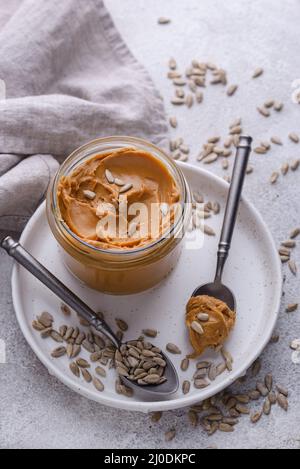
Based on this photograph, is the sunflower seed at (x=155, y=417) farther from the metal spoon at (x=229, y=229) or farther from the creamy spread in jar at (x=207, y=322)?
the metal spoon at (x=229, y=229)

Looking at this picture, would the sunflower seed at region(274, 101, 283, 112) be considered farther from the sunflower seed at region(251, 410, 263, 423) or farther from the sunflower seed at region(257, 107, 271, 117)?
the sunflower seed at region(251, 410, 263, 423)

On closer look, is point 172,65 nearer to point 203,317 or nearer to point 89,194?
point 89,194

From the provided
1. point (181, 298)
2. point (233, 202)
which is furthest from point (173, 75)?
point (181, 298)

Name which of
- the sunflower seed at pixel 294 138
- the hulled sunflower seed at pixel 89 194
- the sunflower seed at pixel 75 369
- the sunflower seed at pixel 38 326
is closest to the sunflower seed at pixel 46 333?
the sunflower seed at pixel 38 326

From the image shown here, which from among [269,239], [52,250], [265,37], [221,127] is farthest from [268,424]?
[265,37]

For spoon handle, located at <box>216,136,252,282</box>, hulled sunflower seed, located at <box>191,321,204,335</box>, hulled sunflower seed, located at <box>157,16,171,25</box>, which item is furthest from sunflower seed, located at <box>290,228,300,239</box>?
hulled sunflower seed, located at <box>157,16,171,25</box>

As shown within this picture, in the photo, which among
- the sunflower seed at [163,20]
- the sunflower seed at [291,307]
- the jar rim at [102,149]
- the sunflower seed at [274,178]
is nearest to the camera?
the jar rim at [102,149]
